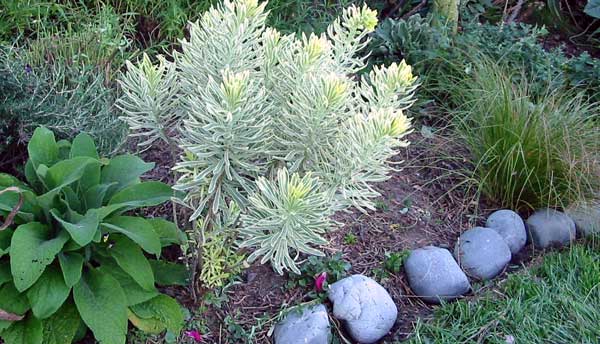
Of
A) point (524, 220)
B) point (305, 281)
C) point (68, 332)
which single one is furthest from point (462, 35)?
point (68, 332)

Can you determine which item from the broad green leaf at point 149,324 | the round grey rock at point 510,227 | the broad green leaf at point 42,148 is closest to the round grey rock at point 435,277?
the round grey rock at point 510,227

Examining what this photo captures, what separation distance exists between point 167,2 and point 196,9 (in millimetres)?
172

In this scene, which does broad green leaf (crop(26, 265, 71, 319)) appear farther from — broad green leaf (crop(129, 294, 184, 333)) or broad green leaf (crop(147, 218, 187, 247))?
broad green leaf (crop(147, 218, 187, 247))

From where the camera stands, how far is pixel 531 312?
9.71ft

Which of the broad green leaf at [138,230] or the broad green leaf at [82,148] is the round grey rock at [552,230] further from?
the broad green leaf at [82,148]

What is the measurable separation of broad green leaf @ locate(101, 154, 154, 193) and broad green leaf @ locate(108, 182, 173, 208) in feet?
0.31

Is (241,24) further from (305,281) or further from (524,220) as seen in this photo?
(524,220)

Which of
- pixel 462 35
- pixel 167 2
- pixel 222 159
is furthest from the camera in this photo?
pixel 462 35

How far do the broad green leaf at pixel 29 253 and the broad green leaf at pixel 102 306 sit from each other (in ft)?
0.59

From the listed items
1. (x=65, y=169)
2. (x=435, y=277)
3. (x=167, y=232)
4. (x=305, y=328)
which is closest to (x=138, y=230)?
(x=167, y=232)

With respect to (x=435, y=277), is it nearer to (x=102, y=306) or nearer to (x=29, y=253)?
(x=102, y=306)

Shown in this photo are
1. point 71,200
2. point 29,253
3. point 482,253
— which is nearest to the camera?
point 29,253

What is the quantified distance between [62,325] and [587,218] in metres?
2.41

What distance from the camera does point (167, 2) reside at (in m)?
4.21
